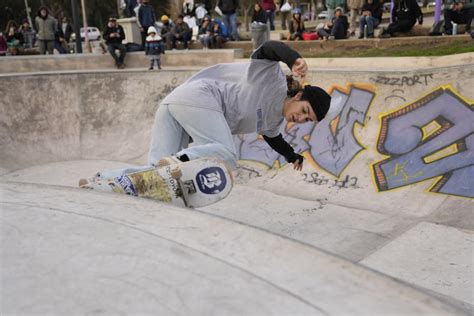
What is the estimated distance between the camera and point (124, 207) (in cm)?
241

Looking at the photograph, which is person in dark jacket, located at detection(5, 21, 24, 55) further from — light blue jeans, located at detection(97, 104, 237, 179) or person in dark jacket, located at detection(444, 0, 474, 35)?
light blue jeans, located at detection(97, 104, 237, 179)

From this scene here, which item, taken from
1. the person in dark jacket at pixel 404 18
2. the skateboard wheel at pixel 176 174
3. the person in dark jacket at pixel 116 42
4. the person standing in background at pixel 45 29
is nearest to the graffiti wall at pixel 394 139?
the skateboard wheel at pixel 176 174

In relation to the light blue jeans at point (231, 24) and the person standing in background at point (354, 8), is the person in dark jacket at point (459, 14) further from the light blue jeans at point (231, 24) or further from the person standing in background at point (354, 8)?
the light blue jeans at point (231, 24)

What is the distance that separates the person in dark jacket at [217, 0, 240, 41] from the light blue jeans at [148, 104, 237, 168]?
10.9 m

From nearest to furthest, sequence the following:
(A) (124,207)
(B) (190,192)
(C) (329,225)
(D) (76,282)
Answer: (D) (76,282), (A) (124,207), (B) (190,192), (C) (329,225)

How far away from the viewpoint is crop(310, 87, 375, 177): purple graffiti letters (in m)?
6.96

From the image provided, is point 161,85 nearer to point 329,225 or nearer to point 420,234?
point 329,225

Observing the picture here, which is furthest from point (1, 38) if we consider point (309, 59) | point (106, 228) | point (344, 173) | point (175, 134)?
point (106, 228)

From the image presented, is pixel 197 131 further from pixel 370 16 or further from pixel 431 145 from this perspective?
pixel 370 16

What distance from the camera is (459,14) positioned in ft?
32.9

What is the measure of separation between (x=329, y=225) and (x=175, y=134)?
118 inches

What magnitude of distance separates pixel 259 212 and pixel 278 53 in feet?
11.7

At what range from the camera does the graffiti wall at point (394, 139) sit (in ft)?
19.7

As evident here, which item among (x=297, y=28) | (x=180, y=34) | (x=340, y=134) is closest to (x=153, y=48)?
(x=180, y=34)
